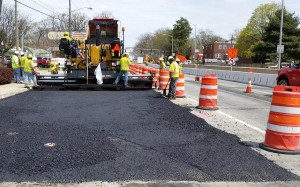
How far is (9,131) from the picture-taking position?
7.13 meters

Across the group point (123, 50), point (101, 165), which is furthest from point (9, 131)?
point (123, 50)

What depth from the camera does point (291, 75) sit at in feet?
52.1

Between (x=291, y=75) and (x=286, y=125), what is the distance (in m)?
10.7

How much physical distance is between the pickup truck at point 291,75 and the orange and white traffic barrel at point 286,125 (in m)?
10.2

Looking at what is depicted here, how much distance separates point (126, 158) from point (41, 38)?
101159 mm

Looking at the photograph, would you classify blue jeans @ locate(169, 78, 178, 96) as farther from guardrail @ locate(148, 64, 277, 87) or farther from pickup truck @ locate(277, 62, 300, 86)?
guardrail @ locate(148, 64, 277, 87)

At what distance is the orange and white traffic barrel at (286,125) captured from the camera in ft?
20.1

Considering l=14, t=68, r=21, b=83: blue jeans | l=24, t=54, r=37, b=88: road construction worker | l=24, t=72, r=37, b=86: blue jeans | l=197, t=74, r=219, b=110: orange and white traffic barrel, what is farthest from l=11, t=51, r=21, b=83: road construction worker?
l=197, t=74, r=219, b=110: orange and white traffic barrel

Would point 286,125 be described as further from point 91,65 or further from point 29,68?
point 29,68

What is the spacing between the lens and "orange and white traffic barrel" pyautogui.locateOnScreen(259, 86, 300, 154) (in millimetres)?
6125

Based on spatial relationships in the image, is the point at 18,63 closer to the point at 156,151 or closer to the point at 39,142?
the point at 39,142

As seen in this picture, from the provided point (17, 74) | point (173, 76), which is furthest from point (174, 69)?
point (17, 74)

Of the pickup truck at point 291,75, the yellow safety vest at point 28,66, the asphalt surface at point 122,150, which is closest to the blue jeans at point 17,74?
the yellow safety vest at point 28,66

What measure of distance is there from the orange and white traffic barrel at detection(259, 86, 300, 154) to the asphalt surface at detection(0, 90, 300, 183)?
0.54 m
